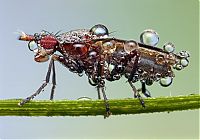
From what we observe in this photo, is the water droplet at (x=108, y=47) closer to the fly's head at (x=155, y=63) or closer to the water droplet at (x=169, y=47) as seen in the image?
the fly's head at (x=155, y=63)

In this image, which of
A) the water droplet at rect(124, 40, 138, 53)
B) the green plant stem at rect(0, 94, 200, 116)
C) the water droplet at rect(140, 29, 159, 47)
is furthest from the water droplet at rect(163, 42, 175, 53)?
the green plant stem at rect(0, 94, 200, 116)

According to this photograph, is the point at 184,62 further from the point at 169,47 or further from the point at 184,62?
the point at 169,47

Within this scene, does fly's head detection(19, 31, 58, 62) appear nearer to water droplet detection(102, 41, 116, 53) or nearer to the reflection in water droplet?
water droplet detection(102, 41, 116, 53)

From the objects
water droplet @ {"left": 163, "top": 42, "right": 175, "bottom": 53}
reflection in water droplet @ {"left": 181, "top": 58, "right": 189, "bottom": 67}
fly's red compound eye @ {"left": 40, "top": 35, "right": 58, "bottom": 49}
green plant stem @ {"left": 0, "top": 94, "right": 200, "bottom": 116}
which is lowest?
green plant stem @ {"left": 0, "top": 94, "right": 200, "bottom": 116}

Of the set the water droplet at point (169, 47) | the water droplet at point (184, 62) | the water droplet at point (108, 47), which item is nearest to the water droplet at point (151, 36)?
the water droplet at point (169, 47)

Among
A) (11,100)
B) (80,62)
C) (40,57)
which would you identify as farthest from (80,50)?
(11,100)

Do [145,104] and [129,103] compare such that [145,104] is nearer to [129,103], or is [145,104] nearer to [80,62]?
[129,103]
